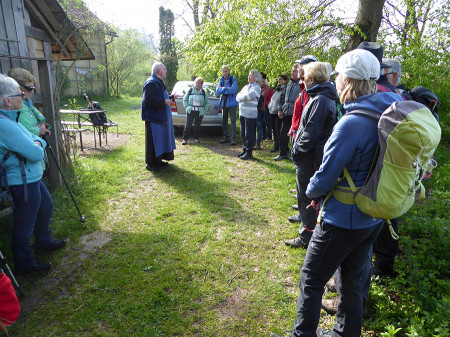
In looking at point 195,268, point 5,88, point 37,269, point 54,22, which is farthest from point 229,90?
point 37,269

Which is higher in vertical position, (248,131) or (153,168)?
(248,131)

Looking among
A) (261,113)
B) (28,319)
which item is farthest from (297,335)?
(261,113)

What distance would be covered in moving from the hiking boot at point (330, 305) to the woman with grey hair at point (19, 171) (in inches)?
112

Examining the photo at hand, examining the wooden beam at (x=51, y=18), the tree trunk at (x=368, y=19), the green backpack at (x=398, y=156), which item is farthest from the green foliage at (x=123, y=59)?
the green backpack at (x=398, y=156)

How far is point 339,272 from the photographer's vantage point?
2242mm

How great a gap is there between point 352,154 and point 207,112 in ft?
26.2

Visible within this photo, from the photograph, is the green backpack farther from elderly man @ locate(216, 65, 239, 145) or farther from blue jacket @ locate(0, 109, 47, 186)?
elderly man @ locate(216, 65, 239, 145)

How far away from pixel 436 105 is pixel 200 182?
3.93 meters

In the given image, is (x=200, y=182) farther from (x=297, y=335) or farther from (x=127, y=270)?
(x=297, y=335)

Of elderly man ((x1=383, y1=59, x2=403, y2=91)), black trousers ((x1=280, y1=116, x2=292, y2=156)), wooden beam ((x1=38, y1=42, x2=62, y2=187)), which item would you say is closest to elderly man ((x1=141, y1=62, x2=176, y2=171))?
wooden beam ((x1=38, y1=42, x2=62, y2=187))

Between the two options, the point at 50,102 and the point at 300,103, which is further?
the point at 50,102

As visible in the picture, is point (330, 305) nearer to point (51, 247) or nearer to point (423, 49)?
point (51, 247)

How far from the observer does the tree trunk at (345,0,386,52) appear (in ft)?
20.1

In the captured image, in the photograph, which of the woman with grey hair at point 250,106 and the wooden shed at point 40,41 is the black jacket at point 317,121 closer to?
the wooden shed at point 40,41
